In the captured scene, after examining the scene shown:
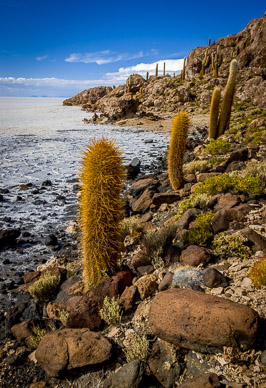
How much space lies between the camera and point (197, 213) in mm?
5535

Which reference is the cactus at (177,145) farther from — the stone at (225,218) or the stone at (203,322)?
the stone at (203,322)

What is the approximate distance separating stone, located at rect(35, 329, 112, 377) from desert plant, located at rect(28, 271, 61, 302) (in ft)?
5.01

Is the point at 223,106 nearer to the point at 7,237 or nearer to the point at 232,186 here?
the point at 232,186

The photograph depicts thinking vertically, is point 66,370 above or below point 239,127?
below

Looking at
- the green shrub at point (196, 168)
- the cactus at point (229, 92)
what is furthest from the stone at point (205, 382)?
the cactus at point (229, 92)

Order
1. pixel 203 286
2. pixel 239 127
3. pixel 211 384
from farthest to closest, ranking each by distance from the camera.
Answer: pixel 239 127 → pixel 203 286 → pixel 211 384

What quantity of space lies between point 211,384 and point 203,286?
1.30 meters

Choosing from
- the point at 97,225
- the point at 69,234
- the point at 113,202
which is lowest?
the point at 69,234

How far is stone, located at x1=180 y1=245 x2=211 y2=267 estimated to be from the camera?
13.1 feet

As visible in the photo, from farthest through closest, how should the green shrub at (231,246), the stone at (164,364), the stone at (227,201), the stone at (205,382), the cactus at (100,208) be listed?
1. the stone at (227,201)
2. the green shrub at (231,246)
3. the cactus at (100,208)
4. the stone at (164,364)
5. the stone at (205,382)

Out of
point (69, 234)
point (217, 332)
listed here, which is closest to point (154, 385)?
point (217, 332)

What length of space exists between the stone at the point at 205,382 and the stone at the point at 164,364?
0.26 metres

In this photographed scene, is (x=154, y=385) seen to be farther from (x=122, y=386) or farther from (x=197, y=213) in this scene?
(x=197, y=213)

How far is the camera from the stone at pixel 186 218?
531cm
